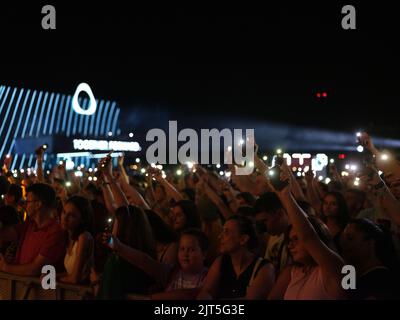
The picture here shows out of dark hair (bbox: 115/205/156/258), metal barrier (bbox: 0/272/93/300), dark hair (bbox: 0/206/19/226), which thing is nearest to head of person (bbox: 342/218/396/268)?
dark hair (bbox: 115/205/156/258)

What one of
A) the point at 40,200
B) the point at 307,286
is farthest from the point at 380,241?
the point at 40,200

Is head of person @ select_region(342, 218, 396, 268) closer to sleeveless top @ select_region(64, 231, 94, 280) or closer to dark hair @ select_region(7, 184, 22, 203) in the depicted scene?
sleeveless top @ select_region(64, 231, 94, 280)

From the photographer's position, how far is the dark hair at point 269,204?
508 cm

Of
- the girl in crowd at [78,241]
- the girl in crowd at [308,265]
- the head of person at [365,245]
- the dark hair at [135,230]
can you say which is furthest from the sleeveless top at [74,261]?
the head of person at [365,245]

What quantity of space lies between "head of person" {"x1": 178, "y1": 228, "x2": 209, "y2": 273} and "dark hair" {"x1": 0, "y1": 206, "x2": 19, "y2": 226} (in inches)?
90.0

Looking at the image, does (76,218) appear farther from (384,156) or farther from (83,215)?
(384,156)

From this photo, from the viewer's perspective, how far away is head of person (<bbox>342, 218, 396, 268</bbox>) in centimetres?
369

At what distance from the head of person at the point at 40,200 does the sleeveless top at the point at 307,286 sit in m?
2.63

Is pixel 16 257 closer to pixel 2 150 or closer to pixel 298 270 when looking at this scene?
pixel 298 270

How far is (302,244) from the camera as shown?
3574mm

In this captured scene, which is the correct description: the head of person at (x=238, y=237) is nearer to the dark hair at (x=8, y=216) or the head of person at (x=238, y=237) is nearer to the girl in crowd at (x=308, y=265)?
the girl in crowd at (x=308, y=265)

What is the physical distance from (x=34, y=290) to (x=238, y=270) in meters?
1.79

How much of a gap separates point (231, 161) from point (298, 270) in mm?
5147
